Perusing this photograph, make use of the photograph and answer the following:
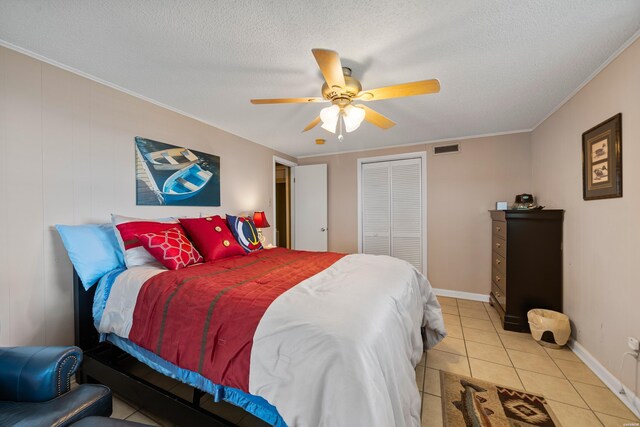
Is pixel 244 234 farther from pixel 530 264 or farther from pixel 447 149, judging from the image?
pixel 447 149

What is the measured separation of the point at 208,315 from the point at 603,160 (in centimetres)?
293

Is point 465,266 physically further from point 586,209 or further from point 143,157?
point 143,157

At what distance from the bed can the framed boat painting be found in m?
0.90

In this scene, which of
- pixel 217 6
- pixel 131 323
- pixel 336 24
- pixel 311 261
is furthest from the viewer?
pixel 311 261

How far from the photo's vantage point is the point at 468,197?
3.60m

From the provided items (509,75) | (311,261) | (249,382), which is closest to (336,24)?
(509,75)

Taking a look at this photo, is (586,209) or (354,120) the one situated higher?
(354,120)

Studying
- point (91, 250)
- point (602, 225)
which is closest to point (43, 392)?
point (91, 250)

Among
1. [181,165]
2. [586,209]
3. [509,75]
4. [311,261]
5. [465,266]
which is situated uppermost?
[509,75]

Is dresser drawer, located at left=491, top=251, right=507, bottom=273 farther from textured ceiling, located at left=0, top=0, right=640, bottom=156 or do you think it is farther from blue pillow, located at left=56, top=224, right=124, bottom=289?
blue pillow, located at left=56, top=224, right=124, bottom=289

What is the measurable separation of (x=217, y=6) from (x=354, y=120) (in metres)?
1.05

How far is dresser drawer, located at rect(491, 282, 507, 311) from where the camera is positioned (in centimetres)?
273

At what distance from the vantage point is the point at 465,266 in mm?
3627

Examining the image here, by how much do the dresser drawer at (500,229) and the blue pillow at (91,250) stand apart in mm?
3697
